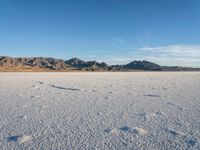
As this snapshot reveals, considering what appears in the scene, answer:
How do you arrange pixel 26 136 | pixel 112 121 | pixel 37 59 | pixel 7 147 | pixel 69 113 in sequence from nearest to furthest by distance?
pixel 7 147
pixel 26 136
pixel 112 121
pixel 69 113
pixel 37 59

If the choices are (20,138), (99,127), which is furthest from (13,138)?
(99,127)

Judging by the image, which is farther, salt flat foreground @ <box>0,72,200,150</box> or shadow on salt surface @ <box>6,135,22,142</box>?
shadow on salt surface @ <box>6,135,22,142</box>

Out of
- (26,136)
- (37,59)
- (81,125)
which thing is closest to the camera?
(26,136)

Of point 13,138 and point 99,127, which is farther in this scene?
point 99,127

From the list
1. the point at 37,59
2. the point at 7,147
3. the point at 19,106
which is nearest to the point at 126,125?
the point at 7,147

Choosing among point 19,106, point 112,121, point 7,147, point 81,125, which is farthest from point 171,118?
point 19,106

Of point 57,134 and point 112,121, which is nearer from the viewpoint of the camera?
point 57,134

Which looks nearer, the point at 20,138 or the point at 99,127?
the point at 20,138

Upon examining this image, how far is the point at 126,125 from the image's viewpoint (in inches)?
178

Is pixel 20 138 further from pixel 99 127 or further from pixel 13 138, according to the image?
pixel 99 127

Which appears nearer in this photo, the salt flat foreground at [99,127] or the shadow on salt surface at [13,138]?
the salt flat foreground at [99,127]

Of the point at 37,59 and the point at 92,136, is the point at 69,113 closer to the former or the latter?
the point at 92,136

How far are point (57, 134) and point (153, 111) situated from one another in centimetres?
272

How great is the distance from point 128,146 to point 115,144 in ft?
0.63
